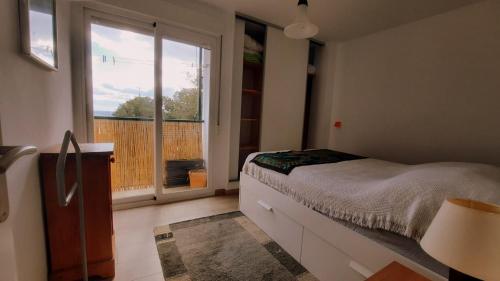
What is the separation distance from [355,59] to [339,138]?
1218 mm

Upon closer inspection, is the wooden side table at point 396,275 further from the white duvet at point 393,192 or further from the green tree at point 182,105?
the green tree at point 182,105

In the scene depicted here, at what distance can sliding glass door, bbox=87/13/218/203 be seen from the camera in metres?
2.19

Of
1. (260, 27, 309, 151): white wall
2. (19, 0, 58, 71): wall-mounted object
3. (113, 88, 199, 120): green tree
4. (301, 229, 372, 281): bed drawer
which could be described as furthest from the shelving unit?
(19, 0, 58, 71): wall-mounted object

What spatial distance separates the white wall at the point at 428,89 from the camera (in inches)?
75.9

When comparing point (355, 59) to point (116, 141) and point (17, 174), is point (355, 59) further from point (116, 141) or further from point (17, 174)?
point (17, 174)

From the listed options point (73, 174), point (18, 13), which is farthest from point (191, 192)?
point (18, 13)

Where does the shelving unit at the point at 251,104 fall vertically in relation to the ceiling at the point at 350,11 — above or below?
below

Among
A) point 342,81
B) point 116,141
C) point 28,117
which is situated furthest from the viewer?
point 342,81

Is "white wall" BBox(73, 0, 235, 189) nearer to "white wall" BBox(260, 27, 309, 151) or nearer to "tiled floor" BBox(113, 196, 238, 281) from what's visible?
"tiled floor" BBox(113, 196, 238, 281)

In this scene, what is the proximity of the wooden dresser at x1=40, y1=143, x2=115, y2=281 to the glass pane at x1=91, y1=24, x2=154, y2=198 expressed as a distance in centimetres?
103

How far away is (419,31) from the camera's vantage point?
238cm

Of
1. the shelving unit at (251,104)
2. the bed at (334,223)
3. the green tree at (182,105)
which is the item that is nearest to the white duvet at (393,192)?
the bed at (334,223)

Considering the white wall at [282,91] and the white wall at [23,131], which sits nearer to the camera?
the white wall at [23,131]

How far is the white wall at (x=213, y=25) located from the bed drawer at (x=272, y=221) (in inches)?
27.4
